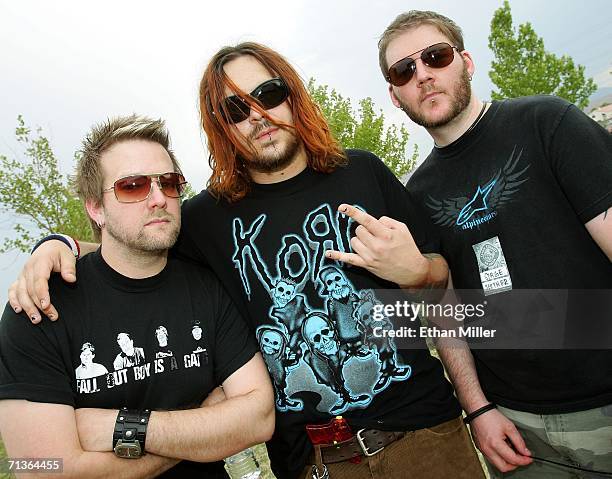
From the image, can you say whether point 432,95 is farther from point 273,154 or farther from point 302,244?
point 302,244

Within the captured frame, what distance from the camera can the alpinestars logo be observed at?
255 cm

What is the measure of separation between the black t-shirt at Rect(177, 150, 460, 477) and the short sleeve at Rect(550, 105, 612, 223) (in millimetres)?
830

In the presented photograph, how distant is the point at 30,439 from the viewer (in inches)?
79.6

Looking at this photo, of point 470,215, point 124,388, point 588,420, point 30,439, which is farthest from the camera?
point 470,215

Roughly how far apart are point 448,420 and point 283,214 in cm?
145

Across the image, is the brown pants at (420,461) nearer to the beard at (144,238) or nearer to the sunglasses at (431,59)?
the beard at (144,238)

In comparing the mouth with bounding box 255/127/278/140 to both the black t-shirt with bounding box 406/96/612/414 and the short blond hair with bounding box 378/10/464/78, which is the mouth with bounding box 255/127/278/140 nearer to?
the short blond hair with bounding box 378/10/464/78

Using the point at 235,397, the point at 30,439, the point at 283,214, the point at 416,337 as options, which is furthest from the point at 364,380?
the point at 30,439

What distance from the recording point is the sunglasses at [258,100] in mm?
2650

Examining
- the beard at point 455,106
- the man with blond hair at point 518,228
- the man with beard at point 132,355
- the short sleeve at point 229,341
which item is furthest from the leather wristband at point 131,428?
the beard at point 455,106

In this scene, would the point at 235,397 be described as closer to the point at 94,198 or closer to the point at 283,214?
the point at 283,214

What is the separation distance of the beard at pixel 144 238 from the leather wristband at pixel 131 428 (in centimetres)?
85
